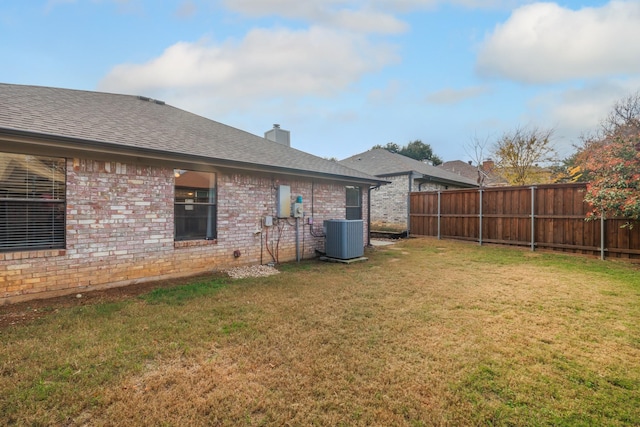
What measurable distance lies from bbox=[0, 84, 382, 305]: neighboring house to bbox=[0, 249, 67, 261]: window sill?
0.06ft

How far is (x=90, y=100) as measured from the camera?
682 centimetres

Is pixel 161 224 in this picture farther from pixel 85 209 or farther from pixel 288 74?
pixel 288 74

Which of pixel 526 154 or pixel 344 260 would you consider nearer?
pixel 344 260

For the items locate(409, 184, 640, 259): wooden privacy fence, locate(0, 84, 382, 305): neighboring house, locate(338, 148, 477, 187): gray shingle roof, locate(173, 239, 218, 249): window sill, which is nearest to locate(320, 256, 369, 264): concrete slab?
locate(0, 84, 382, 305): neighboring house

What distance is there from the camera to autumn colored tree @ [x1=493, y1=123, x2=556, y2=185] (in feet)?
58.1

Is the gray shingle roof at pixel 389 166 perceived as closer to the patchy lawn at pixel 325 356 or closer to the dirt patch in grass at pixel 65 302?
the patchy lawn at pixel 325 356

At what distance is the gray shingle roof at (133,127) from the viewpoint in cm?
463

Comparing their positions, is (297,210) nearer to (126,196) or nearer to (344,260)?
(344,260)

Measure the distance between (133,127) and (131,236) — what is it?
2.34m

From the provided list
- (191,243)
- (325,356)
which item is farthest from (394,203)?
(325,356)

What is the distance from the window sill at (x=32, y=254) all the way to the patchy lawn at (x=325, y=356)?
738mm

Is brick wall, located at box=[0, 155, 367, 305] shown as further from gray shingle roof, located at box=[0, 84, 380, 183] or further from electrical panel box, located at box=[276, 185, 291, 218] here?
gray shingle roof, located at box=[0, 84, 380, 183]

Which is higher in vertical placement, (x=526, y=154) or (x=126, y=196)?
(x=526, y=154)

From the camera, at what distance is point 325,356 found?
2.82 metres
